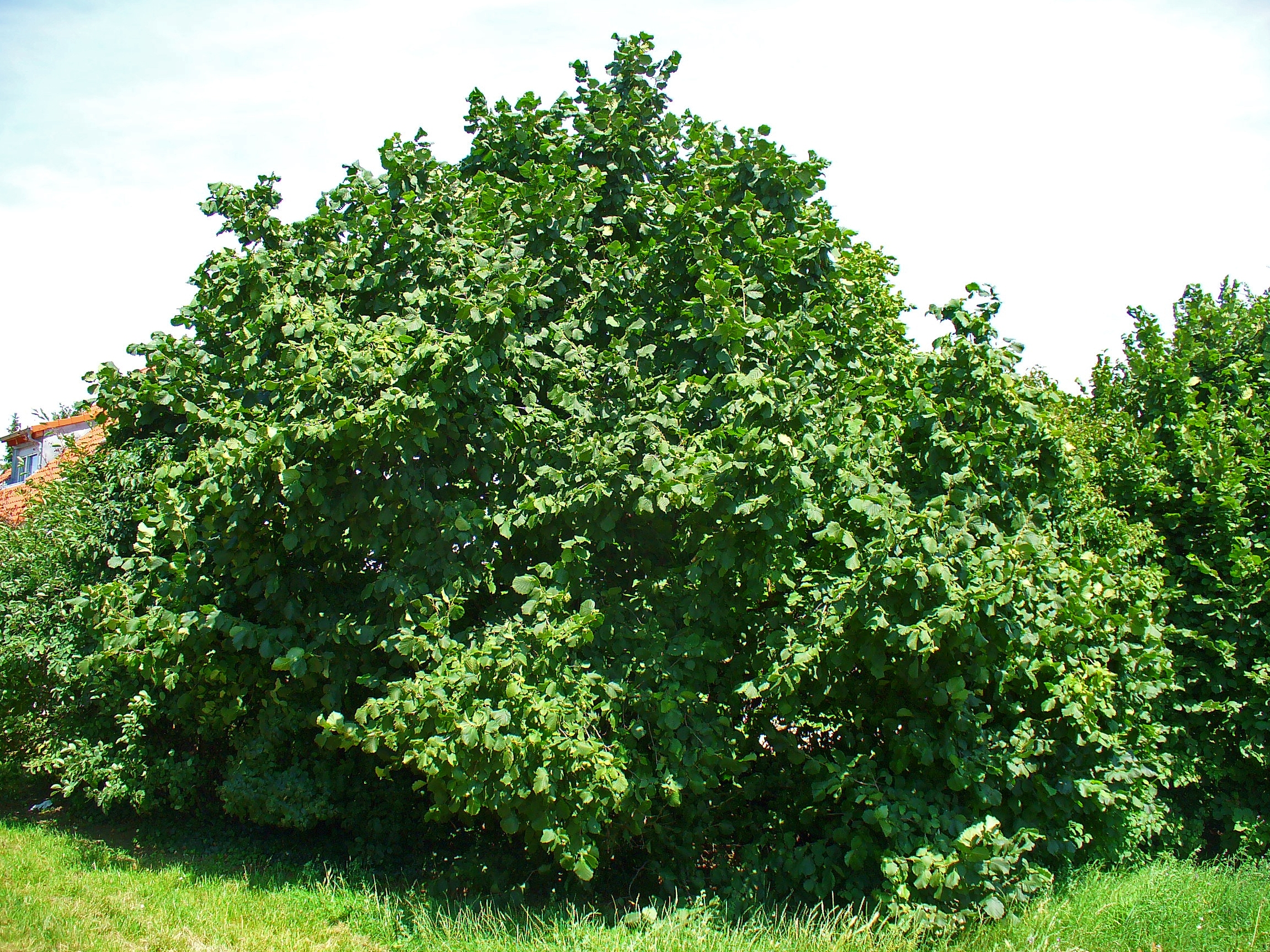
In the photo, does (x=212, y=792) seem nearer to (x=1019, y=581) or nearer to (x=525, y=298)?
(x=525, y=298)

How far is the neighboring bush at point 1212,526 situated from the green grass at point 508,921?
3.64ft

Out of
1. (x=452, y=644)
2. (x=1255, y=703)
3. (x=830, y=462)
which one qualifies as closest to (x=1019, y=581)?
(x=830, y=462)

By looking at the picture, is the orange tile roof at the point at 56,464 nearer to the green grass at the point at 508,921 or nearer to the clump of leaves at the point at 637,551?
the clump of leaves at the point at 637,551

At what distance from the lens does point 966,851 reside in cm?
445

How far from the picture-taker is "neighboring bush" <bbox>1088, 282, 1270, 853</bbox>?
21.6ft

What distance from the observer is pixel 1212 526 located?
7.02 meters

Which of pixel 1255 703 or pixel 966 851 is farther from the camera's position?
pixel 1255 703

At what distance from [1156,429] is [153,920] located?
8.19 meters

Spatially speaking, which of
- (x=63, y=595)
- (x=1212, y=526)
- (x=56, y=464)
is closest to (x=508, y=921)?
(x=63, y=595)

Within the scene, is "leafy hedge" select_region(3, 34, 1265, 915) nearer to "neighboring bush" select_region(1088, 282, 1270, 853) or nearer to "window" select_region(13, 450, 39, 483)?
"neighboring bush" select_region(1088, 282, 1270, 853)

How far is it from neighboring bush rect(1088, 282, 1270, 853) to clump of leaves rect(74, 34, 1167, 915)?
0.80 metres

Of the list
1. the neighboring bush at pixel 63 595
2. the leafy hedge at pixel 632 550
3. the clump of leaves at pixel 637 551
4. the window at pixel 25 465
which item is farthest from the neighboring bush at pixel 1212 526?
the window at pixel 25 465

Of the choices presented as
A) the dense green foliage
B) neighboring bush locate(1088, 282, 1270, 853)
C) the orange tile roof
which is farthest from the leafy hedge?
the orange tile roof

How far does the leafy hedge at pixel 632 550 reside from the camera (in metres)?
4.47
